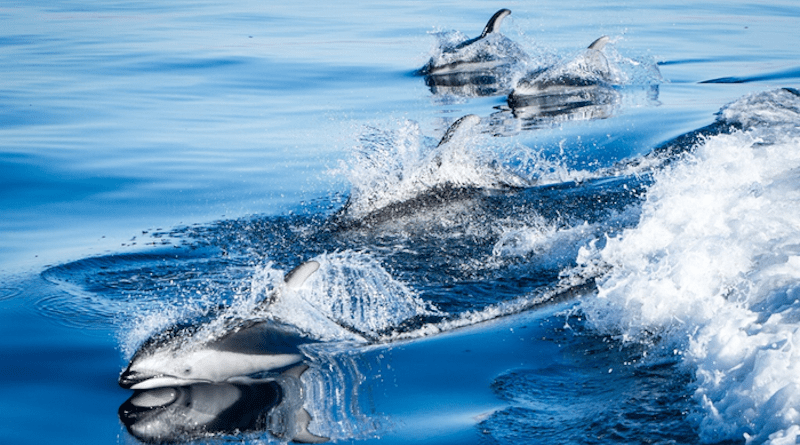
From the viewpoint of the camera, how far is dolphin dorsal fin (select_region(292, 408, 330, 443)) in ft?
13.2

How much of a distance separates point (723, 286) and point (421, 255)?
2.43 metres

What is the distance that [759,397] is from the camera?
3.79m

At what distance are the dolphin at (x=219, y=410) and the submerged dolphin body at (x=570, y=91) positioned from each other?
887 centimetres

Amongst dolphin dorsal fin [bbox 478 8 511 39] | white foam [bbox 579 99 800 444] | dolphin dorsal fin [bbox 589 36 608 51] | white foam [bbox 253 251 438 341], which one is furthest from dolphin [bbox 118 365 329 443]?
dolphin dorsal fin [bbox 478 8 511 39]

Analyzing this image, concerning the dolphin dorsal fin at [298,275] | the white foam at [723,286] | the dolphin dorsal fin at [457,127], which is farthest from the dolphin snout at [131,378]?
the dolphin dorsal fin at [457,127]

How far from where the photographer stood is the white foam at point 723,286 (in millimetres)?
3832

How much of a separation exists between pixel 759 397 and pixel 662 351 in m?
0.88

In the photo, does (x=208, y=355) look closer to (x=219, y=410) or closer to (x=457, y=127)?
(x=219, y=410)

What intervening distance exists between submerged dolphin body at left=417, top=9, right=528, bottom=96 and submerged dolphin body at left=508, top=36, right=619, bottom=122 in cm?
172

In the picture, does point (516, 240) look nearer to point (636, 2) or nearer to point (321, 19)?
point (321, 19)

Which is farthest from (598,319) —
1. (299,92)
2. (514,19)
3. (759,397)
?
(514,19)

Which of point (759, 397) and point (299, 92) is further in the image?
point (299, 92)

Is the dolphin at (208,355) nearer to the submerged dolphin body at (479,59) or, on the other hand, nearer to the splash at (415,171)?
the splash at (415,171)

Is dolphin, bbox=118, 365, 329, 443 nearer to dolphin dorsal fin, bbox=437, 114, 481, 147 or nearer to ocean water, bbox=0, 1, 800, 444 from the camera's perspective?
ocean water, bbox=0, 1, 800, 444
